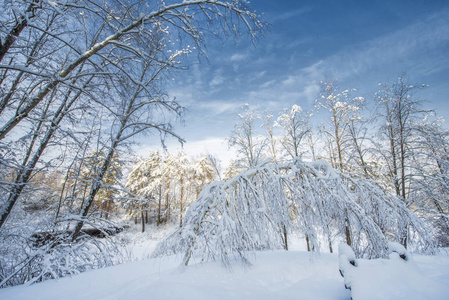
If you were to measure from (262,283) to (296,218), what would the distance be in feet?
3.93

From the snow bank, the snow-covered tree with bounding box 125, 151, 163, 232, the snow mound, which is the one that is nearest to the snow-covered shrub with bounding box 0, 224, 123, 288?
the snow bank

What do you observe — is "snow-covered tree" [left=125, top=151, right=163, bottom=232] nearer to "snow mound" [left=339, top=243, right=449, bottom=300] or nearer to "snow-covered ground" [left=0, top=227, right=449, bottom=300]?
"snow-covered ground" [left=0, top=227, right=449, bottom=300]

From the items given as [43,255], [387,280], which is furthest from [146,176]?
[387,280]

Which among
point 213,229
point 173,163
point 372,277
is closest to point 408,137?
point 372,277

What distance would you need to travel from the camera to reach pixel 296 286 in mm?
2477

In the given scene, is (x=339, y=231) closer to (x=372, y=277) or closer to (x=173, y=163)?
(x=372, y=277)

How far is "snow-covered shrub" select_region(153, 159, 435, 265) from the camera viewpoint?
3080mm

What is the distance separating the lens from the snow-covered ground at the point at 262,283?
1.92 meters

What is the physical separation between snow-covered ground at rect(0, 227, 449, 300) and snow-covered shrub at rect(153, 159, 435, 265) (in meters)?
0.33

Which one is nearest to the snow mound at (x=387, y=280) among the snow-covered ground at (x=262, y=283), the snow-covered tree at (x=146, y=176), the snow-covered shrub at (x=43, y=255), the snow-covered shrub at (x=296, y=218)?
the snow-covered ground at (x=262, y=283)

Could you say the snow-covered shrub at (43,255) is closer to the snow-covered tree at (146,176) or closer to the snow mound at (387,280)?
the snow mound at (387,280)

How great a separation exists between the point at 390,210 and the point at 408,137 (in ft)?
28.0

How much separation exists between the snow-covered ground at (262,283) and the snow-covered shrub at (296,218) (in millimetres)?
329

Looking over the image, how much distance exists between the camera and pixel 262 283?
2.66 m
